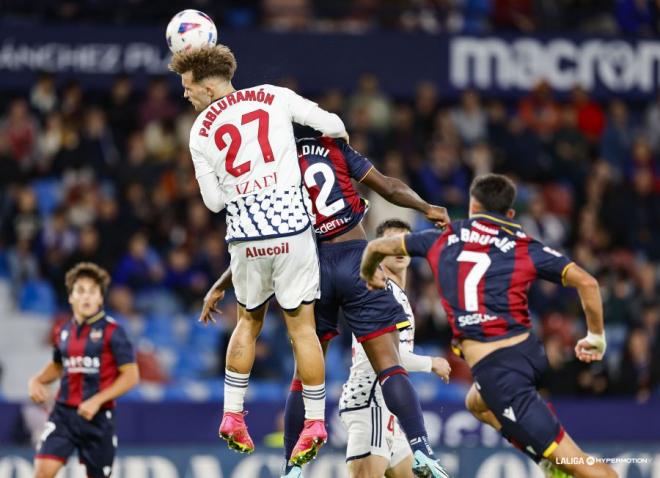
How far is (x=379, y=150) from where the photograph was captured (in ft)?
56.2

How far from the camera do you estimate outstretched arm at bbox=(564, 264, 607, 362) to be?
7.48 meters

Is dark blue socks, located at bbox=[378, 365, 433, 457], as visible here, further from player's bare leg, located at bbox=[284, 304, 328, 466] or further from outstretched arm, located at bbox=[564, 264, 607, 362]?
outstretched arm, located at bbox=[564, 264, 607, 362]

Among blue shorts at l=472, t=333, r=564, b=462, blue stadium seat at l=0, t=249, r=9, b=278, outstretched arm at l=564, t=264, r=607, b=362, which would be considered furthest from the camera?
blue stadium seat at l=0, t=249, r=9, b=278

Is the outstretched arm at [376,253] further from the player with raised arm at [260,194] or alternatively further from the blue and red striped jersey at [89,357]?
the blue and red striped jersey at [89,357]

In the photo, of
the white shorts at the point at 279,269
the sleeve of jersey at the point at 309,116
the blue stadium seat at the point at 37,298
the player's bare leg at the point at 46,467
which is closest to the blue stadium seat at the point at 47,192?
the blue stadium seat at the point at 37,298

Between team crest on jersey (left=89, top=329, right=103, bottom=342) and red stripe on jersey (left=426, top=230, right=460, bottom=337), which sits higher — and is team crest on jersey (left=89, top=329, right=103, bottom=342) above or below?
below

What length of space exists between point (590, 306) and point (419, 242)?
1.03 metres

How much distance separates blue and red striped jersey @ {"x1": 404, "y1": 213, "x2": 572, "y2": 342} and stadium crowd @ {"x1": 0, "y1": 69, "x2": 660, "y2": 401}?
689 cm

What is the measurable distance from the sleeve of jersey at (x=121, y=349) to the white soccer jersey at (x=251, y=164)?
2657 millimetres

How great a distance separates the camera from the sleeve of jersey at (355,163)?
823 centimetres

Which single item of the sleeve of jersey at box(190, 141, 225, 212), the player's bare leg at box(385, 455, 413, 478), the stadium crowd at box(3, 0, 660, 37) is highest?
the stadium crowd at box(3, 0, 660, 37)

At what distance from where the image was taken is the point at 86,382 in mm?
10211

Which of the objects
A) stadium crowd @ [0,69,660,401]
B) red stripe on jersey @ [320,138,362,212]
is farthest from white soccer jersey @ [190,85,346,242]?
stadium crowd @ [0,69,660,401]

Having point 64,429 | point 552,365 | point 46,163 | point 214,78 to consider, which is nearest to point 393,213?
point 552,365
